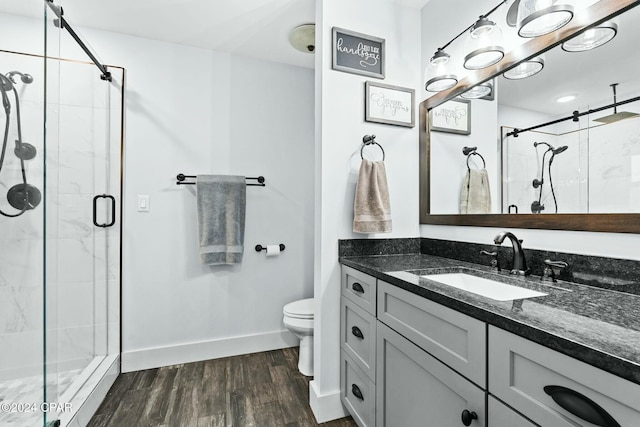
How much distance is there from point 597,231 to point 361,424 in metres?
1.30

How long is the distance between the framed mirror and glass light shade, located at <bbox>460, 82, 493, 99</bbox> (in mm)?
23

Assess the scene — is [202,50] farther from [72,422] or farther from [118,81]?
[72,422]

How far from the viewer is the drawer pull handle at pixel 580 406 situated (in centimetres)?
53

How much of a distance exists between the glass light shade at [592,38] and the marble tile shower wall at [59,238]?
2.23 metres

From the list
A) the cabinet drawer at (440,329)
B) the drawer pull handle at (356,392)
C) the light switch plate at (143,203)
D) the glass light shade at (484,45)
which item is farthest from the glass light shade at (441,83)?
Answer: the light switch plate at (143,203)

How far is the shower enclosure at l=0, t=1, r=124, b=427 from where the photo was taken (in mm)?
1316

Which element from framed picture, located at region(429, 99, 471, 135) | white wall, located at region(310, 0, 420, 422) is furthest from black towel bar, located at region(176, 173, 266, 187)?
→ framed picture, located at region(429, 99, 471, 135)

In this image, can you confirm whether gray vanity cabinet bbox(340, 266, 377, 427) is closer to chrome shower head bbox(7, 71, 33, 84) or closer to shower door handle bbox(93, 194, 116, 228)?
shower door handle bbox(93, 194, 116, 228)

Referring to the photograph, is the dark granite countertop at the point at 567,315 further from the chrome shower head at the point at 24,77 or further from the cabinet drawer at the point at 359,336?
the chrome shower head at the point at 24,77

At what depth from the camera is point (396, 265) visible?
1.46m

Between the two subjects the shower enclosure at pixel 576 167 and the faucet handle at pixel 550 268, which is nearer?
the shower enclosure at pixel 576 167

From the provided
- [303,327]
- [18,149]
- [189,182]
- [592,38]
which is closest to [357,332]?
[303,327]

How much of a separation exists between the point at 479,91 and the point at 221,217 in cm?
187

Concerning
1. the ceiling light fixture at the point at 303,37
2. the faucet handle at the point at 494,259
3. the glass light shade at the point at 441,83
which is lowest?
the faucet handle at the point at 494,259
